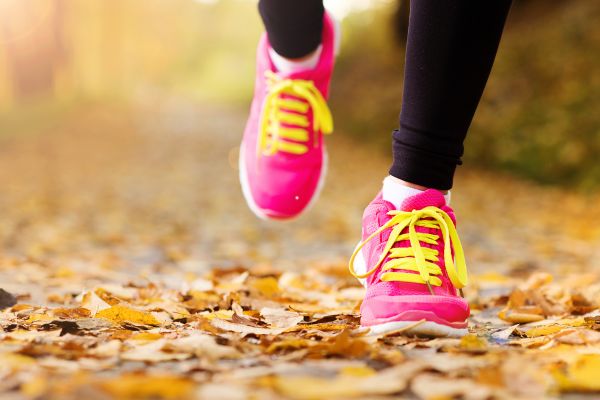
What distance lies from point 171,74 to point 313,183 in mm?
39967

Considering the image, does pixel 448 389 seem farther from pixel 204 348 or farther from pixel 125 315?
pixel 125 315

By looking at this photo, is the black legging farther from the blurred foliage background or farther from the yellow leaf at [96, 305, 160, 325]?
the blurred foliage background

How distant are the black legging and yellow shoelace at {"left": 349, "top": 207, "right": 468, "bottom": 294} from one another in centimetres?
7

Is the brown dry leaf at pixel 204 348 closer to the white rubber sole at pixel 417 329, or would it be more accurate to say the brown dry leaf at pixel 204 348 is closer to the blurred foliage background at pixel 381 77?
the white rubber sole at pixel 417 329

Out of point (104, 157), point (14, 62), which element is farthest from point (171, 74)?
point (104, 157)

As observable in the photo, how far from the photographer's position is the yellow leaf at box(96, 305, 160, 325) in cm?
150

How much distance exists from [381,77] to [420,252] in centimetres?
1144

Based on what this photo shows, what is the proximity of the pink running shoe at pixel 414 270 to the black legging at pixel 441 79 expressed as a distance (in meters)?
0.07

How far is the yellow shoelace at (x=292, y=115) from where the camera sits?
1985 millimetres

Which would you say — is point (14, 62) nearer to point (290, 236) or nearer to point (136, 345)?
point (290, 236)

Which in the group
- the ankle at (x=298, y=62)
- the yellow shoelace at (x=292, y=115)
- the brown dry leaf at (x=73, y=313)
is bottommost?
the brown dry leaf at (x=73, y=313)

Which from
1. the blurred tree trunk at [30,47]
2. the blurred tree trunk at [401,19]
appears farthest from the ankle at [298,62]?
the blurred tree trunk at [30,47]

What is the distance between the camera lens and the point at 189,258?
3439 mm

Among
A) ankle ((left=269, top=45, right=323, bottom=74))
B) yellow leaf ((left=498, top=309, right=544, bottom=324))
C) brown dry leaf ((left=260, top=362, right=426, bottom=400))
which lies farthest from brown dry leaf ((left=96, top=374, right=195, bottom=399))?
ankle ((left=269, top=45, right=323, bottom=74))
